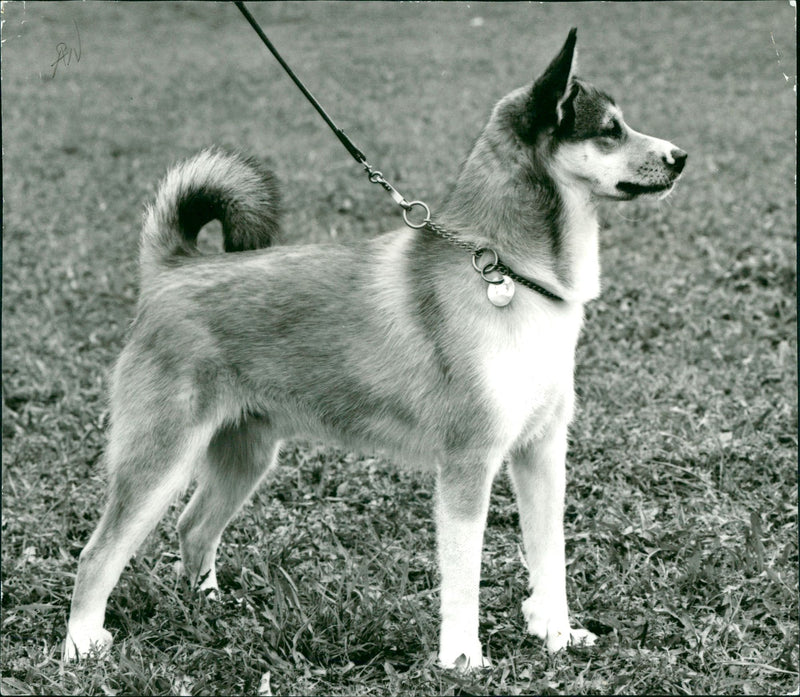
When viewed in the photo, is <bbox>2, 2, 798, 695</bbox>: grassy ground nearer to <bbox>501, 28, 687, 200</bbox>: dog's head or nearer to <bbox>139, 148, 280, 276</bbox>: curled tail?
<bbox>139, 148, 280, 276</bbox>: curled tail

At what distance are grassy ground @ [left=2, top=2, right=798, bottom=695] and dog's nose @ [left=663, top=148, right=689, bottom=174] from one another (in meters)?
1.64

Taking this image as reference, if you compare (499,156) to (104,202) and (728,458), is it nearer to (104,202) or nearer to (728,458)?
(728,458)

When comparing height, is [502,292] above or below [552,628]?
above

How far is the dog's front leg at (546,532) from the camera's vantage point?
3.63 meters

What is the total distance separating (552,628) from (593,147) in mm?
1749

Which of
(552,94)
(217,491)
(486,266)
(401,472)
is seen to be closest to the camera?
(552,94)

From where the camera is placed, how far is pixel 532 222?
11.2 feet

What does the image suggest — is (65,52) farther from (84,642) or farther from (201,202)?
(84,642)

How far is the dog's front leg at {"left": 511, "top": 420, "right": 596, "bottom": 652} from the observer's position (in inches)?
143

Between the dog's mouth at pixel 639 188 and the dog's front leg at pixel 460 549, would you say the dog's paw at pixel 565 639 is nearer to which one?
the dog's front leg at pixel 460 549

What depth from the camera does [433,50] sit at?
575 inches

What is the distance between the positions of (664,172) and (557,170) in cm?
36

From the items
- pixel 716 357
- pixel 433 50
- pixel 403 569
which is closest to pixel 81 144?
pixel 433 50

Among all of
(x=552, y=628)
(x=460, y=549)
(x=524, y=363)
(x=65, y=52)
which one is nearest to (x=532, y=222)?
(x=524, y=363)
